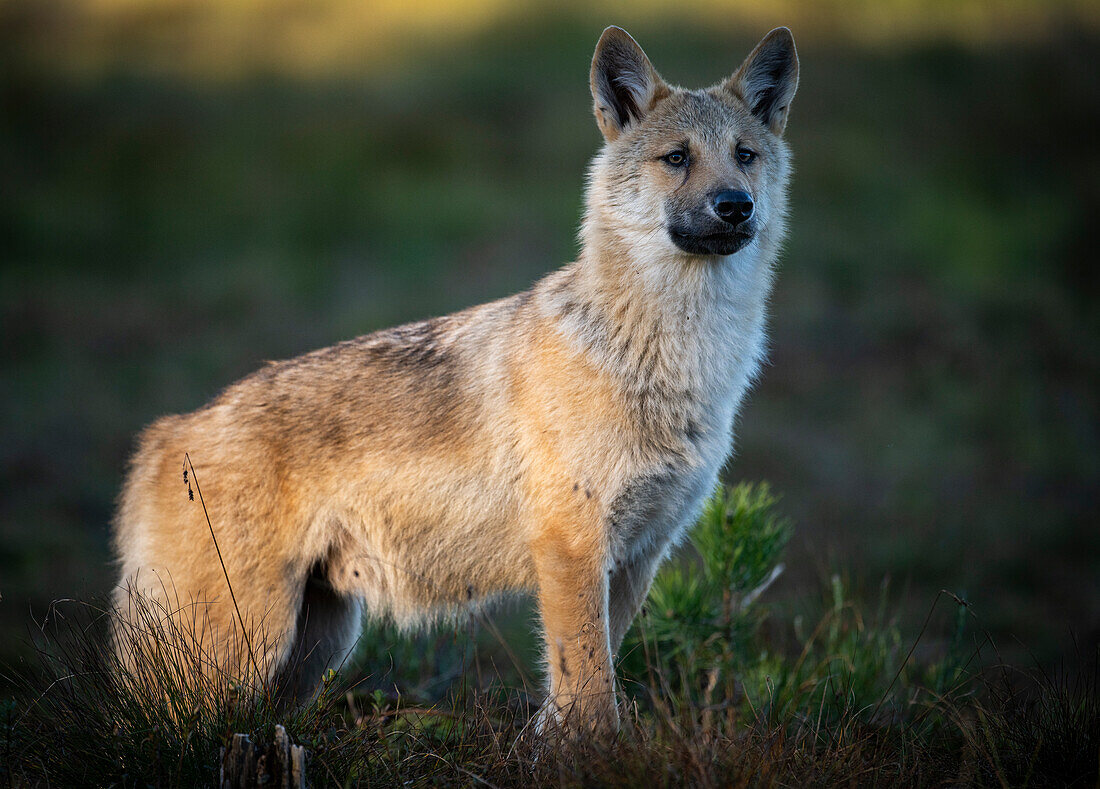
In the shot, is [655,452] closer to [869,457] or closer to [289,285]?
[869,457]

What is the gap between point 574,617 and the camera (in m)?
4.11

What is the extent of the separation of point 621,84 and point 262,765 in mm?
3837

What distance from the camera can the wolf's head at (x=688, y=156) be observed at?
4402 millimetres

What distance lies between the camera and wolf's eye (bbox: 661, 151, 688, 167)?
15.2ft

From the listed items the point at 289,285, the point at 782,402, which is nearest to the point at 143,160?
the point at 289,285

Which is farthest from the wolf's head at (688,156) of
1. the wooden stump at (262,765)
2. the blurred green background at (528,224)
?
the blurred green background at (528,224)

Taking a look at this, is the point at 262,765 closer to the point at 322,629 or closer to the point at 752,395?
the point at 322,629

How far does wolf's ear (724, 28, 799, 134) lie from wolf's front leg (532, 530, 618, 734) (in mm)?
2747

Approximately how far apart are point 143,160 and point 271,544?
17.3m

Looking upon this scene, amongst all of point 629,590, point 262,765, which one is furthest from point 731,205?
point 262,765

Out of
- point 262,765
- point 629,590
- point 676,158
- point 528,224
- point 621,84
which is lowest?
point 629,590

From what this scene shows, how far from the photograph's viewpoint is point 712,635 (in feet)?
18.3

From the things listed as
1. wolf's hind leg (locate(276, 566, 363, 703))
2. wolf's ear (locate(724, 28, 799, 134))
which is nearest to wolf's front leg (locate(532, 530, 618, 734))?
wolf's hind leg (locate(276, 566, 363, 703))

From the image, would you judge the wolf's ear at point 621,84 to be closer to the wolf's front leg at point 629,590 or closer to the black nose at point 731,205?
the black nose at point 731,205
